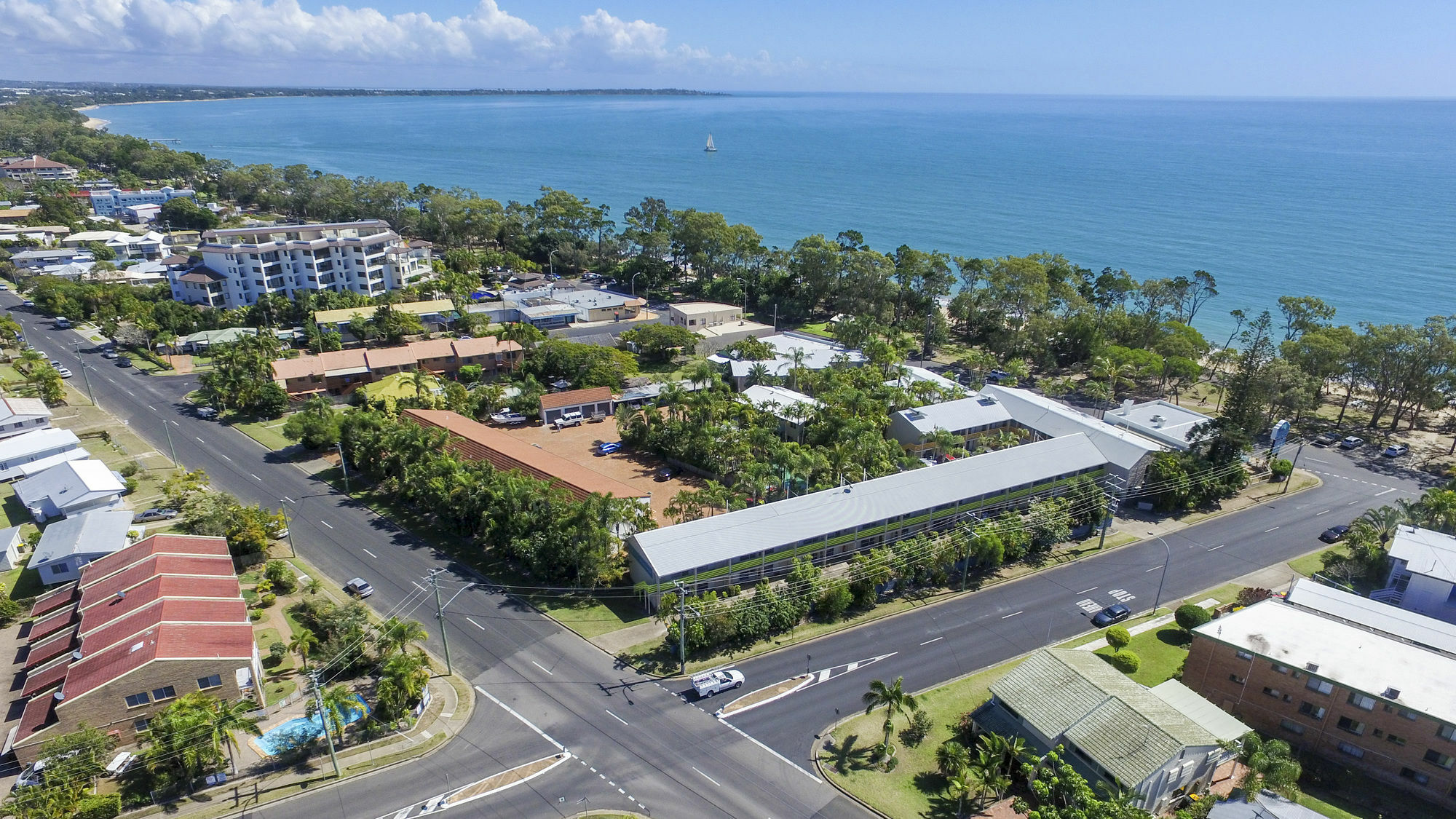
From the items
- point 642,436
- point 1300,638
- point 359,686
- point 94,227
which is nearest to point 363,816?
point 359,686

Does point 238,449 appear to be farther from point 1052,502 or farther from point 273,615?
point 1052,502

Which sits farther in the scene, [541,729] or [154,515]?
[154,515]

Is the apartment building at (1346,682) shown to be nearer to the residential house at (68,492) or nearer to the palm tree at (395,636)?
the palm tree at (395,636)

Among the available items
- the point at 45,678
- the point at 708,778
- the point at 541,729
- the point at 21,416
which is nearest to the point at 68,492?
the point at 21,416

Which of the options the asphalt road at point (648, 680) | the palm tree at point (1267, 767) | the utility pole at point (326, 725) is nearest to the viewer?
the palm tree at point (1267, 767)

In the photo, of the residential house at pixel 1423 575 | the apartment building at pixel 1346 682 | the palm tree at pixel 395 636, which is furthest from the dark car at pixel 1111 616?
the palm tree at pixel 395 636

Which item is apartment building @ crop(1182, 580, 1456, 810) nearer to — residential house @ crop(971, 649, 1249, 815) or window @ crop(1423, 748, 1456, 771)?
window @ crop(1423, 748, 1456, 771)

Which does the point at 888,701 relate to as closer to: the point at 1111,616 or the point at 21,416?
the point at 1111,616
